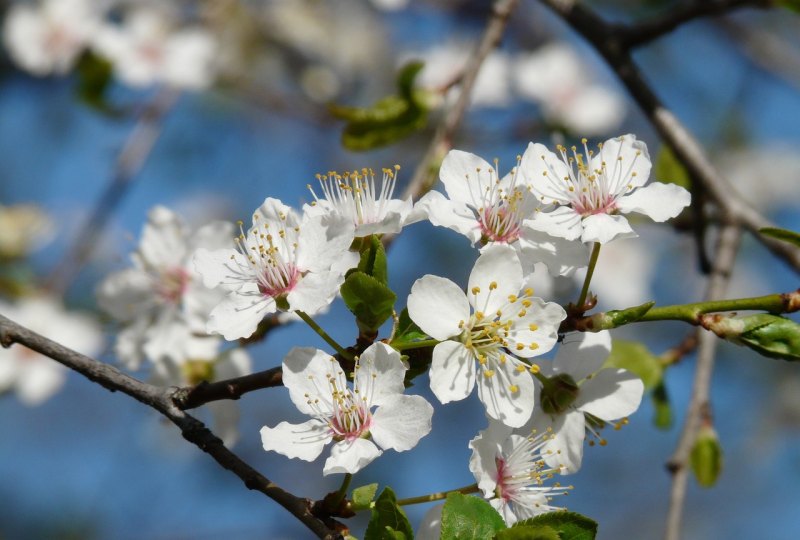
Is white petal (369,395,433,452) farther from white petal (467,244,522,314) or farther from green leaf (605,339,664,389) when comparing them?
green leaf (605,339,664,389)

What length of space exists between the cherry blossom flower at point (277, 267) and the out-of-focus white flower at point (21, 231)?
1790mm

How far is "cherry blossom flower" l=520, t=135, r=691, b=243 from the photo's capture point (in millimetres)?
1112

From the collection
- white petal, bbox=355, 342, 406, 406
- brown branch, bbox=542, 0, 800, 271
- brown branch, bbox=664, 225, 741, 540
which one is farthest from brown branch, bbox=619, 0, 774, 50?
white petal, bbox=355, 342, 406, 406

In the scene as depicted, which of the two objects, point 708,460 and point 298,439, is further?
point 708,460

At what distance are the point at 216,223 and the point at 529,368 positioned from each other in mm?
720

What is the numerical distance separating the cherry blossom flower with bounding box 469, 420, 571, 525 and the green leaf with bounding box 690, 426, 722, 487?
594 millimetres

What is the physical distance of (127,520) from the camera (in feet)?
15.7

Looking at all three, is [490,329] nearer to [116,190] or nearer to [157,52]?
[116,190]

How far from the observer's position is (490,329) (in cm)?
108

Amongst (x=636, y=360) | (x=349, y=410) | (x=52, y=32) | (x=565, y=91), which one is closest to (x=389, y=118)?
(x=636, y=360)

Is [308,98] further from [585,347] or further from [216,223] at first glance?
[585,347]

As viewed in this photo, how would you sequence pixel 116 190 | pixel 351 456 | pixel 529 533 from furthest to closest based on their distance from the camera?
1. pixel 116 190
2. pixel 351 456
3. pixel 529 533

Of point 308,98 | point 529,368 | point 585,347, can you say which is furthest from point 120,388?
point 308,98

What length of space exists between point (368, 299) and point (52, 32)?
2.53 metres
